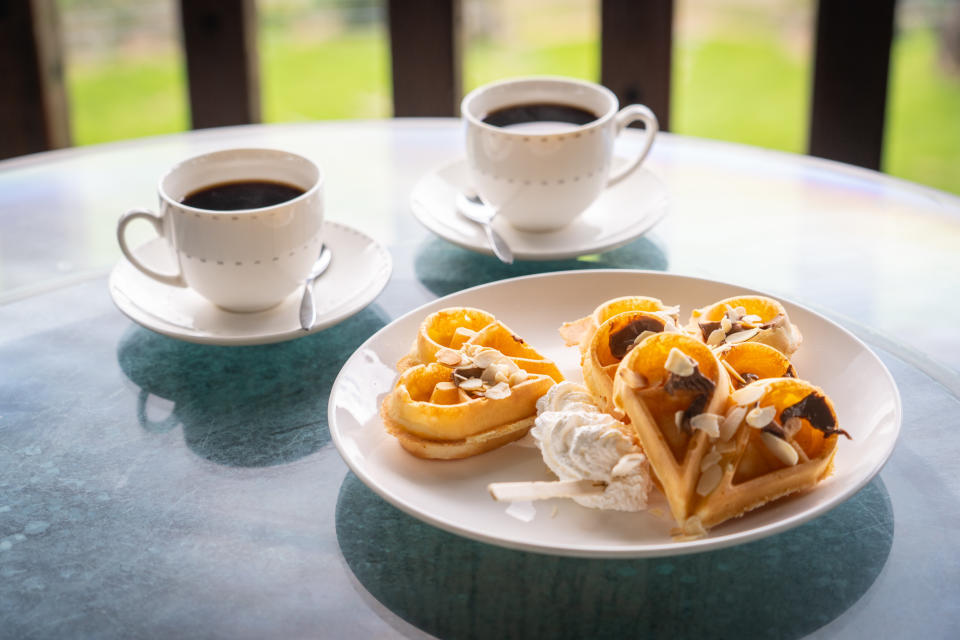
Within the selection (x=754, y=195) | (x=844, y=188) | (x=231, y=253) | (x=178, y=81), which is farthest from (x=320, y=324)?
(x=178, y=81)

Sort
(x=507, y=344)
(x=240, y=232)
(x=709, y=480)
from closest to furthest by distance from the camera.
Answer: (x=709, y=480), (x=507, y=344), (x=240, y=232)

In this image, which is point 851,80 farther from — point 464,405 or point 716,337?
point 464,405

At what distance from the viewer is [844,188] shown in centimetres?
182

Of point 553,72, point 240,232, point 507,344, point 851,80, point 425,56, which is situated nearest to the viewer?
point 507,344

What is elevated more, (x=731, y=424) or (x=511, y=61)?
(x=731, y=424)

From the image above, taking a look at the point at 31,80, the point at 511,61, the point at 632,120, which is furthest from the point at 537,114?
the point at 511,61

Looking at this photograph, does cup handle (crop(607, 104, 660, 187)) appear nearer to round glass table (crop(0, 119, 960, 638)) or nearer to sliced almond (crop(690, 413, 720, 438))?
round glass table (crop(0, 119, 960, 638))

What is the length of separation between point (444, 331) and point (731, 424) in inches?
14.6

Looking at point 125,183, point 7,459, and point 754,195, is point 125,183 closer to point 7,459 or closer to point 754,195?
point 7,459

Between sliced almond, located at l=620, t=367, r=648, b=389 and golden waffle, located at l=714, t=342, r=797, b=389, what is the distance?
0.13 m

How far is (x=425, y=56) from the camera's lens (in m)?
2.69

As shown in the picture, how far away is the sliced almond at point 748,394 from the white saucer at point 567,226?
1.79ft

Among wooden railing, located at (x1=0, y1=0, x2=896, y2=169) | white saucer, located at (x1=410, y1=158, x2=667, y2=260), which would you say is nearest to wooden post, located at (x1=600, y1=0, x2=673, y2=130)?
wooden railing, located at (x1=0, y1=0, x2=896, y2=169)

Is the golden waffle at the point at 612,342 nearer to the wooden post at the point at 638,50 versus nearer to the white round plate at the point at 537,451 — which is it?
the white round plate at the point at 537,451
